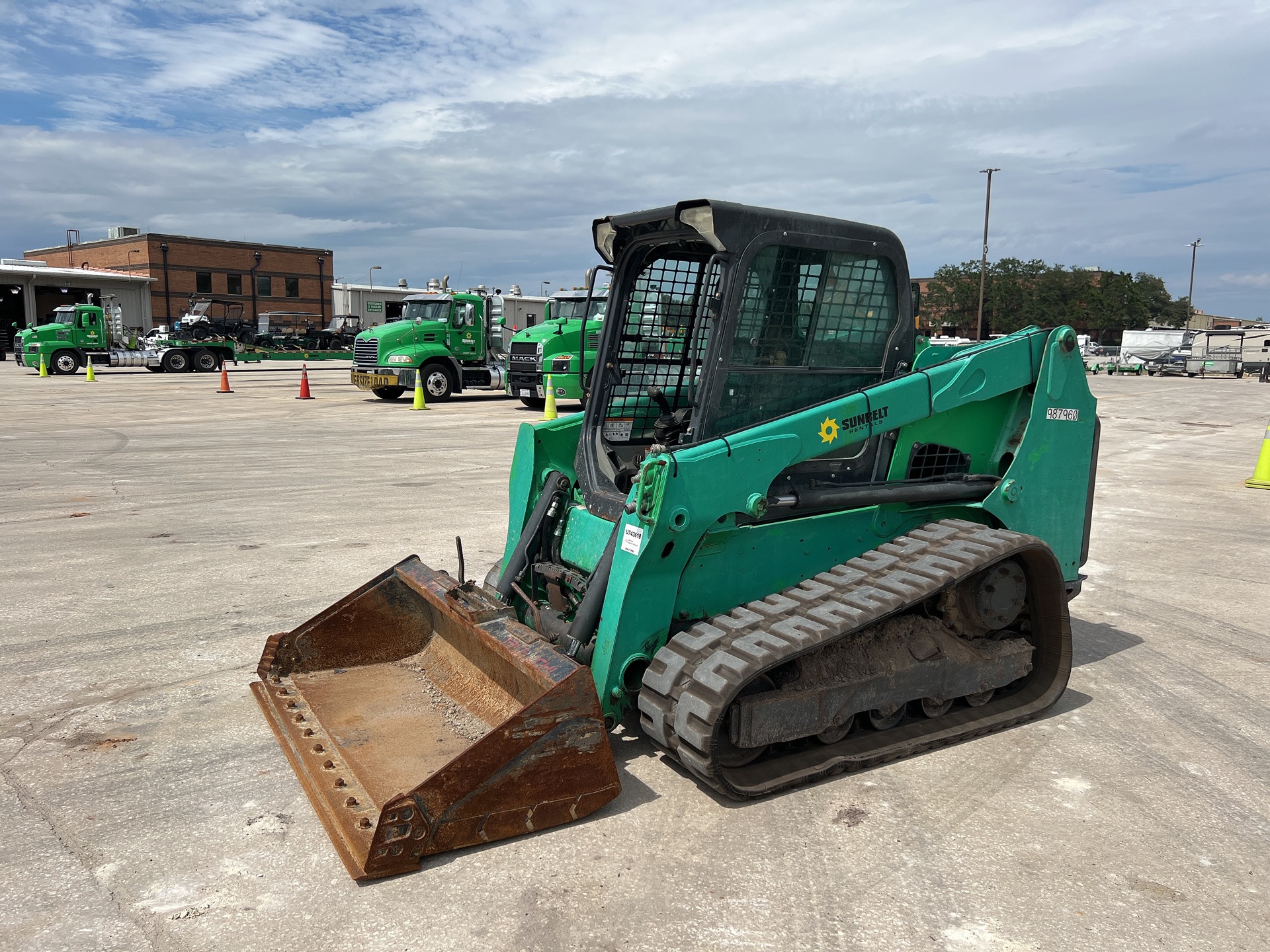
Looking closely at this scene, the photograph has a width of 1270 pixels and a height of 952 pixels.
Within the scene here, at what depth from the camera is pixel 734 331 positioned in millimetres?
4301

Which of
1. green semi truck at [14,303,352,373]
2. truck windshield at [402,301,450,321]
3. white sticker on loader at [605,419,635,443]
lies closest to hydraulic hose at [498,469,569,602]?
white sticker on loader at [605,419,635,443]

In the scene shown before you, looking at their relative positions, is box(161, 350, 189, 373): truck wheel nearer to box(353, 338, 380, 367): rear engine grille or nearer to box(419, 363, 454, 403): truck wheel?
box(353, 338, 380, 367): rear engine grille

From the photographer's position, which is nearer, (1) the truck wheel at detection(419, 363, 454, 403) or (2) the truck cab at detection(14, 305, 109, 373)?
(1) the truck wheel at detection(419, 363, 454, 403)

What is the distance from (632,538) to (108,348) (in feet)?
116

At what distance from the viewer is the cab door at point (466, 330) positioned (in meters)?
23.3

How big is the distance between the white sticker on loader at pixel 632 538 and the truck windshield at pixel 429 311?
795 inches

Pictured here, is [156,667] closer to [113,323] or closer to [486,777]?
[486,777]

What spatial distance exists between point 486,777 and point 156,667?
2.77 meters

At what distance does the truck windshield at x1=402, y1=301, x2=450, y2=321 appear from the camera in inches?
917

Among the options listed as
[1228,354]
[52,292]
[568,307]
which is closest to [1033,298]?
[1228,354]

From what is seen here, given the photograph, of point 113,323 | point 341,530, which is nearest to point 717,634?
point 341,530

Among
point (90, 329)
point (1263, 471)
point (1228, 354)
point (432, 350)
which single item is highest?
point (1228, 354)

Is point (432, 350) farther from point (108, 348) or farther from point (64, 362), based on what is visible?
point (64, 362)

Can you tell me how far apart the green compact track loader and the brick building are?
186ft
